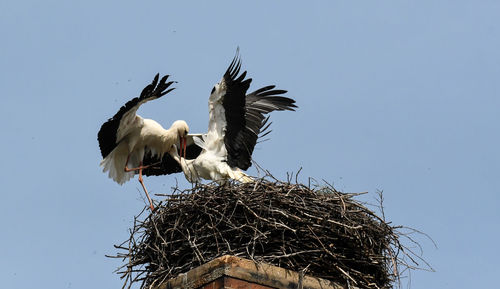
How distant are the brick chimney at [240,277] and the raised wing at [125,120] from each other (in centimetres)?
319

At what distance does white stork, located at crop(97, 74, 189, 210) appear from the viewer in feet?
33.0

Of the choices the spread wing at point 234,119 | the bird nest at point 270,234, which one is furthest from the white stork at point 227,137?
the bird nest at point 270,234

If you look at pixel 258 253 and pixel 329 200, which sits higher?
pixel 329 200

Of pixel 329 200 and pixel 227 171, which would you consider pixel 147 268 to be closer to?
pixel 329 200

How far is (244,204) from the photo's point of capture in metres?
7.41

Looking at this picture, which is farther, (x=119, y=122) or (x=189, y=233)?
(x=119, y=122)

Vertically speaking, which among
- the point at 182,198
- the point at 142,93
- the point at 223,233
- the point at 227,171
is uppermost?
the point at 142,93

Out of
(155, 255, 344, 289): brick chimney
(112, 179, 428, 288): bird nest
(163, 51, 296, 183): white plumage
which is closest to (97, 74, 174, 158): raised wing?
(163, 51, 296, 183): white plumage

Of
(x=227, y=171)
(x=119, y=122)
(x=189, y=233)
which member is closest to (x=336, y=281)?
(x=189, y=233)

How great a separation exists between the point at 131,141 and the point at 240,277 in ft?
14.0

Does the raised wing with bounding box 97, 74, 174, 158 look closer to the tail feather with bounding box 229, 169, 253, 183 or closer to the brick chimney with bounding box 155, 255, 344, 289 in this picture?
the tail feather with bounding box 229, 169, 253, 183

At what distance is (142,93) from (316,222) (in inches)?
117

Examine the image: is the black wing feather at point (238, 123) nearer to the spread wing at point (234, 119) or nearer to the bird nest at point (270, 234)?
the spread wing at point (234, 119)

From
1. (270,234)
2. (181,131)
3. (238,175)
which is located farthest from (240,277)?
(181,131)
